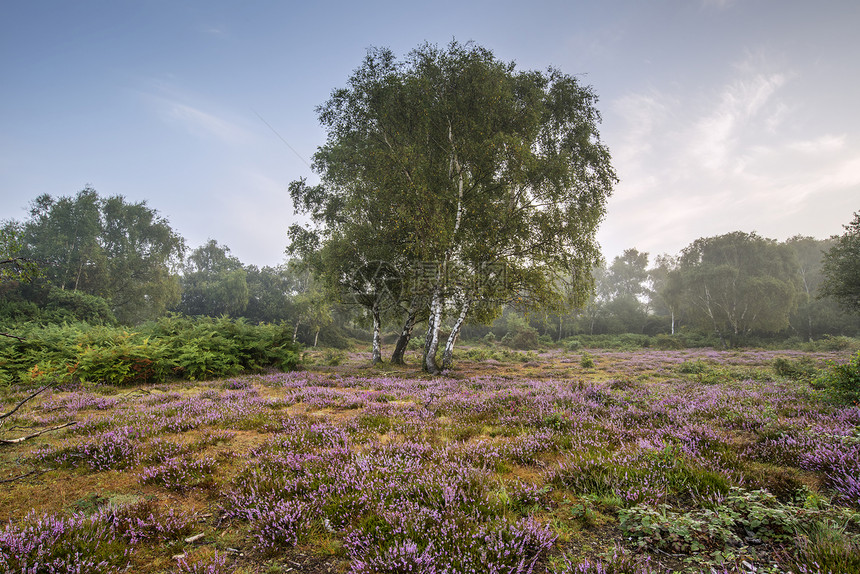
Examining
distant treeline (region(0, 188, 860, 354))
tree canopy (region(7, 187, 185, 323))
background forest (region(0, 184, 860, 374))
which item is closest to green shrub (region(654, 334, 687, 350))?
background forest (region(0, 184, 860, 374))

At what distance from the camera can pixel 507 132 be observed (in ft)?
59.0

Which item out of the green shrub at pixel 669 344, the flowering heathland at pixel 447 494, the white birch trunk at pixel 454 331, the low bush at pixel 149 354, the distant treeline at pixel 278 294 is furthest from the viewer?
the green shrub at pixel 669 344

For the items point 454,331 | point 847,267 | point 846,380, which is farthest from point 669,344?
point 846,380

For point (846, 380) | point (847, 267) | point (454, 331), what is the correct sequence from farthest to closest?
point (847, 267) → point (454, 331) → point (846, 380)

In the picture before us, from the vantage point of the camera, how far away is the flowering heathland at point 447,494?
2439mm

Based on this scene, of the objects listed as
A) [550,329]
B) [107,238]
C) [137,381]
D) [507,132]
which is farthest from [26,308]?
[550,329]

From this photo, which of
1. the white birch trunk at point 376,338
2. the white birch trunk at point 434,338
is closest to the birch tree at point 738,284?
the white birch trunk at point 434,338

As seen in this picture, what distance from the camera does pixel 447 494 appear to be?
10.5 feet

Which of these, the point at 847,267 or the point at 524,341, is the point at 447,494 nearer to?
the point at 847,267

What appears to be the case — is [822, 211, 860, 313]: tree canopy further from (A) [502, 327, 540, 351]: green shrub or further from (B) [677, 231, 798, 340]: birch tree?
(A) [502, 327, 540, 351]: green shrub

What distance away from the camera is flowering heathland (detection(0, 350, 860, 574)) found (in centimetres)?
244

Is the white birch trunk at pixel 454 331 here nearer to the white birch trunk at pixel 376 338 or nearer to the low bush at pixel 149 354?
the white birch trunk at pixel 376 338

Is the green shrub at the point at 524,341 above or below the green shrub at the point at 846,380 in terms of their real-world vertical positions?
below

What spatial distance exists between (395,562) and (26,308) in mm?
43219
